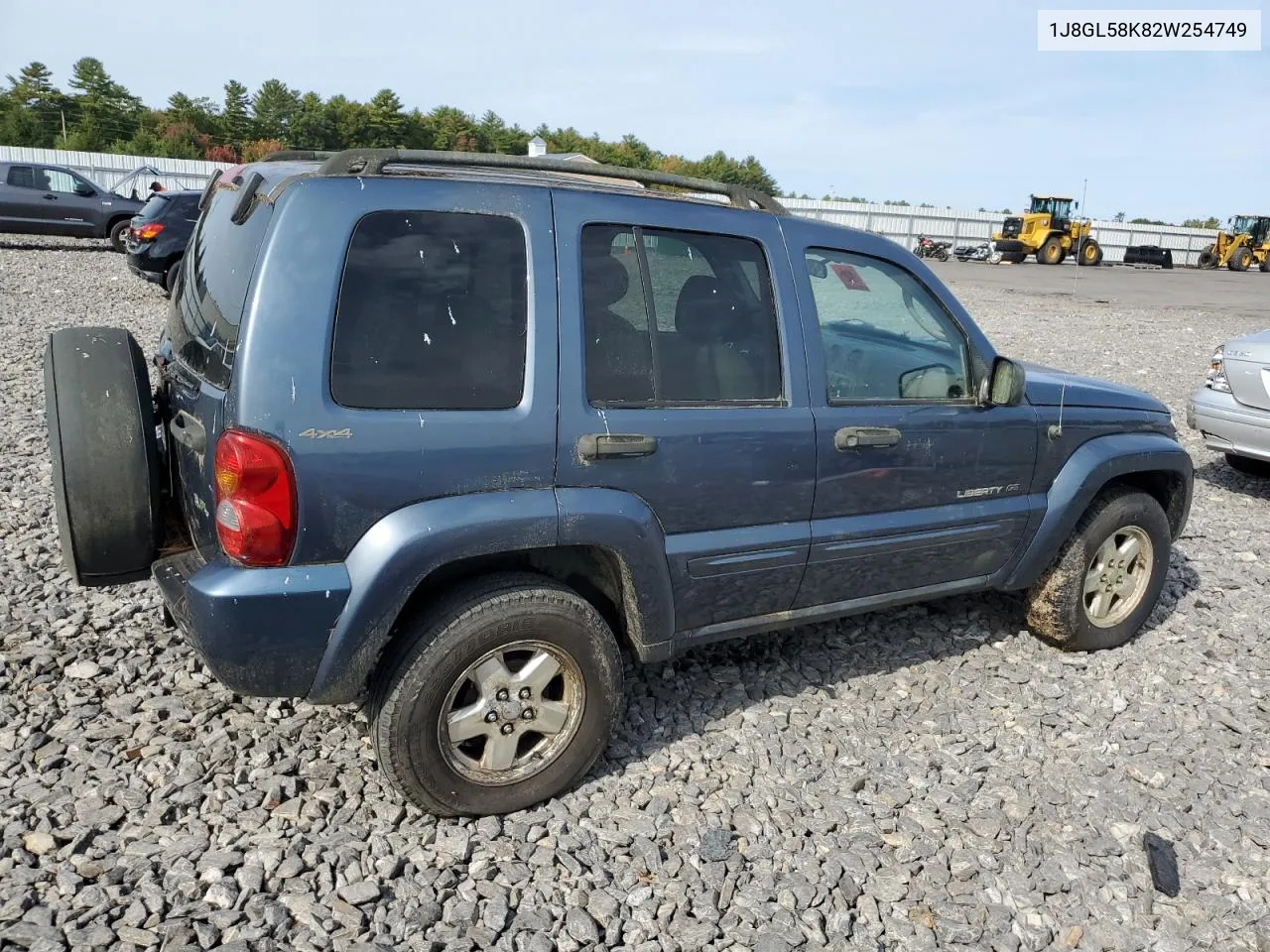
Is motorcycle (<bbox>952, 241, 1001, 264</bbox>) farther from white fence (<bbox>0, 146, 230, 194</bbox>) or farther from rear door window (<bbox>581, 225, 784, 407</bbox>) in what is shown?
rear door window (<bbox>581, 225, 784, 407</bbox>)

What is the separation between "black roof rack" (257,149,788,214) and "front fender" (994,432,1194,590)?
1723 millimetres

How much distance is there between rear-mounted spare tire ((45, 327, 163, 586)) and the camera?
2.91 metres

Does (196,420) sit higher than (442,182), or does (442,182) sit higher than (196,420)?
(442,182)

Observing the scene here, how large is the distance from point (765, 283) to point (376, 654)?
1.80m

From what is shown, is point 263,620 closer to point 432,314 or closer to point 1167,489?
point 432,314

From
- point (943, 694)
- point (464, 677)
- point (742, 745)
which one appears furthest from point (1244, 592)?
point (464, 677)

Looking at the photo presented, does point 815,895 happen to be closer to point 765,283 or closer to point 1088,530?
point 765,283

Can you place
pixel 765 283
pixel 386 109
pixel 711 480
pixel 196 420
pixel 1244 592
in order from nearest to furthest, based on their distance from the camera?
pixel 196 420, pixel 711 480, pixel 765 283, pixel 1244 592, pixel 386 109

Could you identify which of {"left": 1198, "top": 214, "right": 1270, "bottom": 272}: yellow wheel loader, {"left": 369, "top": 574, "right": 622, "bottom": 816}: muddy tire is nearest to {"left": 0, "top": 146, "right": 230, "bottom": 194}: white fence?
{"left": 369, "top": 574, "right": 622, "bottom": 816}: muddy tire

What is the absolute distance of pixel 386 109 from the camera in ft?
209

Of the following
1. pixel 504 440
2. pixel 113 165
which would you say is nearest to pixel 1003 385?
pixel 504 440

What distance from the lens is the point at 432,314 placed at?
111 inches

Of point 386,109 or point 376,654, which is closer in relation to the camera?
point 376,654

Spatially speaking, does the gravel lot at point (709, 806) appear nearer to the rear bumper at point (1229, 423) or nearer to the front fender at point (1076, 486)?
the front fender at point (1076, 486)
